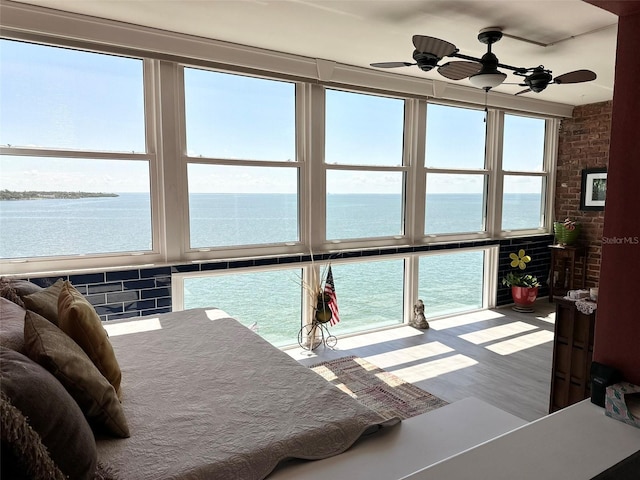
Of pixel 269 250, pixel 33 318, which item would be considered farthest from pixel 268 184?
pixel 33 318

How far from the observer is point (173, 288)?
11.5 feet

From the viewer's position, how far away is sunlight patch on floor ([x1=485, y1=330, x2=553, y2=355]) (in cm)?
417

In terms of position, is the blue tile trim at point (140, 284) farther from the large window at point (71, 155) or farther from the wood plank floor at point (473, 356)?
the wood plank floor at point (473, 356)

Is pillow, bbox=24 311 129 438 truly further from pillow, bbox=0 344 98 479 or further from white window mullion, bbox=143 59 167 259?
white window mullion, bbox=143 59 167 259

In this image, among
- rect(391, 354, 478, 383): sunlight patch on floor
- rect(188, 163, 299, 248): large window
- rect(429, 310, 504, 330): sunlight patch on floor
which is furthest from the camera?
rect(429, 310, 504, 330): sunlight patch on floor

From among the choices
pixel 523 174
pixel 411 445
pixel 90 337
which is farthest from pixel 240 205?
pixel 523 174

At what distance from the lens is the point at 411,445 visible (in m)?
1.51

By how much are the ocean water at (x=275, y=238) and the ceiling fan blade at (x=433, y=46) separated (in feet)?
6.45

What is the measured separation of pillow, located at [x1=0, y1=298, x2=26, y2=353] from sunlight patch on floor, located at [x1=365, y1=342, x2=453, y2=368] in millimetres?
2784

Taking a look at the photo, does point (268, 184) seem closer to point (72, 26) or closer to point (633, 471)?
point (72, 26)

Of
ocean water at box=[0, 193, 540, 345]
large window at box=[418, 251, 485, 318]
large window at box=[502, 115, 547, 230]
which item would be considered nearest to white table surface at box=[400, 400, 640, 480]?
ocean water at box=[0, 193, 540, 345]

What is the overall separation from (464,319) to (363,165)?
7.41 feet

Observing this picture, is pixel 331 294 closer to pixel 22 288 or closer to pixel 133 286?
pixel 133 286

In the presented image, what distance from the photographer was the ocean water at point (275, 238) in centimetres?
316
